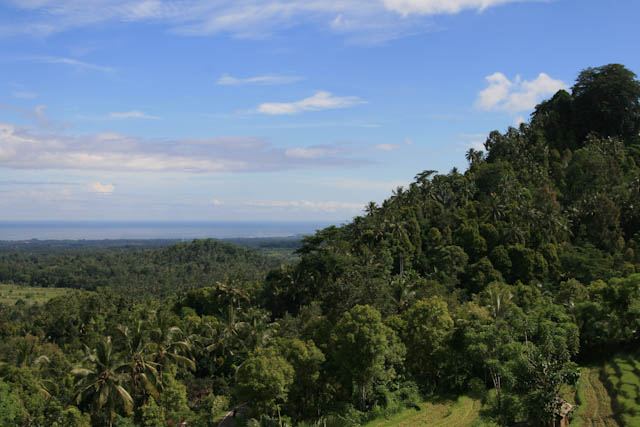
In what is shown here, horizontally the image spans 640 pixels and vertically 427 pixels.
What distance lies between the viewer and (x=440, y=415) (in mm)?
25656

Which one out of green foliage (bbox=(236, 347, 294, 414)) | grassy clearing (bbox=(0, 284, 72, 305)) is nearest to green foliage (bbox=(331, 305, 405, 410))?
green foliage (bbox=(236, 347, 294, 414))

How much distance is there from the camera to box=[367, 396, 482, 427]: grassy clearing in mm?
24562

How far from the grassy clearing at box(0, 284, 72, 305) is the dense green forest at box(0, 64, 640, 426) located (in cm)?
4190

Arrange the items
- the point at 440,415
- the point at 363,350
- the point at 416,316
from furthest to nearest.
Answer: the point at 416,316 < the point at 363,350 < the point at 440,415

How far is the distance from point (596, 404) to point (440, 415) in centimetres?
758

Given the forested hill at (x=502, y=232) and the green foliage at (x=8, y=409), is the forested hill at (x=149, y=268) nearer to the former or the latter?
the forested hill at (x=502, y=232)

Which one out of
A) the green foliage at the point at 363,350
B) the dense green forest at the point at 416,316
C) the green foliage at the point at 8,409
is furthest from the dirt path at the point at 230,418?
the green foliage at the point at 8,409

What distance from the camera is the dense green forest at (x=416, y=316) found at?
1033 inches

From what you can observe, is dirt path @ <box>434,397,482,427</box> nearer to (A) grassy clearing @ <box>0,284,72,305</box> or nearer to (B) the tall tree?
(B) the tall tree

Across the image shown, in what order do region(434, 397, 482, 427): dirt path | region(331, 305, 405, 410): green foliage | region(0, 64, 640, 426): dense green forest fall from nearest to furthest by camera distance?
region(434, 397, 482, 427): dirt path
region(331, 305, 405, 410): green foliage
region(0, 64, 640, 426): dense green forest

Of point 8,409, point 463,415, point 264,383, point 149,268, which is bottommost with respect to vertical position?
point 149,268

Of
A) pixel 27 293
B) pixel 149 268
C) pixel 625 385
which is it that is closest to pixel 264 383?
pixel 625 385

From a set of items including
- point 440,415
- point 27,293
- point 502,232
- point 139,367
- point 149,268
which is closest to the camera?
point 440,415

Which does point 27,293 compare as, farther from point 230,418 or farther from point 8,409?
point 230,418
